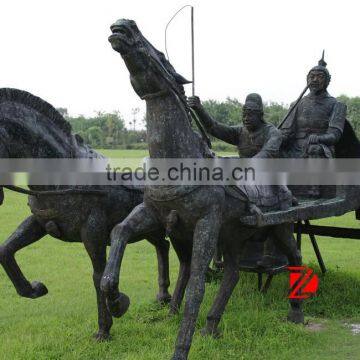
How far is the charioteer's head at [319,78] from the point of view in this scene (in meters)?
5.55

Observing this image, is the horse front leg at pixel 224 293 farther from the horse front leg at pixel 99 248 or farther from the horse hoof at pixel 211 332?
the horse front leg at pixel 99 248

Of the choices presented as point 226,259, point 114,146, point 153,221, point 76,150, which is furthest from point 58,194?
point 114,146

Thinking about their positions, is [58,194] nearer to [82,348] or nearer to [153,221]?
[153,221]

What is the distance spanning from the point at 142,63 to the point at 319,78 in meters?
2.55

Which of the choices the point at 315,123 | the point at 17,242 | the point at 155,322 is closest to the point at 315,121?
the point at 315,123

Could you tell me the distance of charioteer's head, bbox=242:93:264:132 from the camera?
480 centimetres

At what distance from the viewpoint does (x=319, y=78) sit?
557 cm

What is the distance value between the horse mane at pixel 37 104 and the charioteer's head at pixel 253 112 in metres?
1.51

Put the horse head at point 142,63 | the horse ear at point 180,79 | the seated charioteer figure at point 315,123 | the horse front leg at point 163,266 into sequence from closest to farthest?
1. the horse head at point 142,63
2. the horse ear at point 180,79
3. the seated charioteer figure at point 315,123
4. the horse front leg at point 163,266

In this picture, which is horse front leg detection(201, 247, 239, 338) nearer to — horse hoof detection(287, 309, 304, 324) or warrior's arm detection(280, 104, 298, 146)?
horse hoof detection(287, 309, 304, 324)

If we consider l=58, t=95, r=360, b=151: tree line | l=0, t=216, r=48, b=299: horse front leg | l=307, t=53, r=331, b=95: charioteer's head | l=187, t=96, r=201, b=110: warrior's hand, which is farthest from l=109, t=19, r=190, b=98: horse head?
l=58, t=95, r=360, b=151: tree line

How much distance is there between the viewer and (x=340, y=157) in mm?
5793

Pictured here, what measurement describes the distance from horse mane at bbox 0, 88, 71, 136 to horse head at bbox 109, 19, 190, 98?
0.88 metres

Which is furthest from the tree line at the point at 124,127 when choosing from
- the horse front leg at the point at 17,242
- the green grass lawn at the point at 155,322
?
the horse front leg at the point at 17,242
